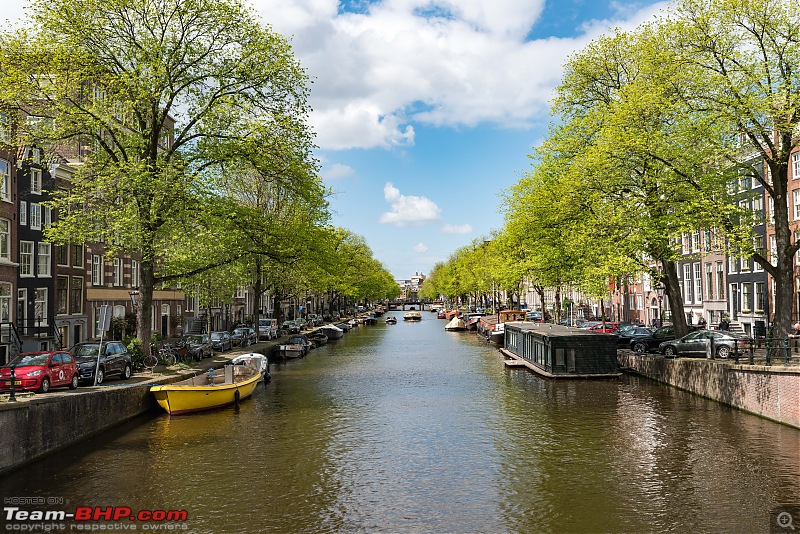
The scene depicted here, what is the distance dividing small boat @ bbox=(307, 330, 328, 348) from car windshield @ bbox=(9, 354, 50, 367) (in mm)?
42821

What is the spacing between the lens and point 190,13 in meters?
31.1

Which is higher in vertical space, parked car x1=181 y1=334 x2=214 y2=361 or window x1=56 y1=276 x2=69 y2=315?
window x1=56 y1=276 x2=69 y2=315

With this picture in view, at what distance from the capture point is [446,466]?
19.7 metres

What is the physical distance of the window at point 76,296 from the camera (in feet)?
153

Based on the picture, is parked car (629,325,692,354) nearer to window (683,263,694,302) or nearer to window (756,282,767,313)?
window (756,282,767,313)

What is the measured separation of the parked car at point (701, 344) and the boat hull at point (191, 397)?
978 inches

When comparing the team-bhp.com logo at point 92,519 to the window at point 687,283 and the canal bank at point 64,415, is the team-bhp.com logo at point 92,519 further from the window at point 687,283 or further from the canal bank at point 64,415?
the window at point 687,283

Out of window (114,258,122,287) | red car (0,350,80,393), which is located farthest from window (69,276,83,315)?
red car (0,350,80,393)

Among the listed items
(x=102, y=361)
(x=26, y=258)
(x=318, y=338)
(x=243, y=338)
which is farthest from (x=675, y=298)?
(x=318, y=338)

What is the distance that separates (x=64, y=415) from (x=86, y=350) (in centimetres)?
922

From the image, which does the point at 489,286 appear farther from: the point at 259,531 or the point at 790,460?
the point at 259,531

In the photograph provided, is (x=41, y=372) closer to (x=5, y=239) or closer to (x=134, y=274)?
(x=5, y=239)

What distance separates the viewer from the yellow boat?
27531 mm

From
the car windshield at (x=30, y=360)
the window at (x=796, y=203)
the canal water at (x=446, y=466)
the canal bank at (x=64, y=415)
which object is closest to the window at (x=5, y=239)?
the canal bank at (x=64, y=415)
